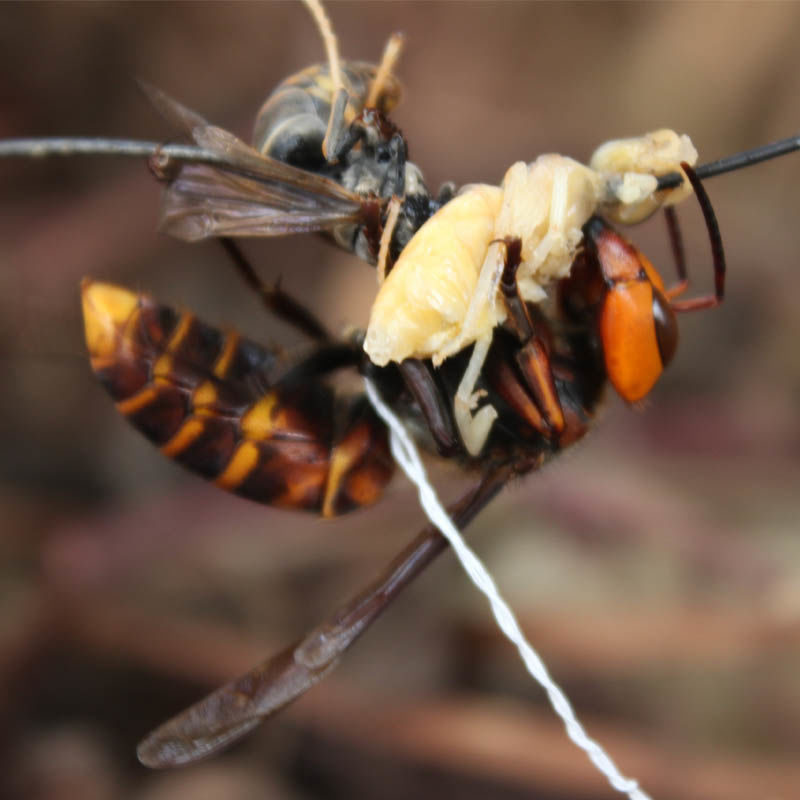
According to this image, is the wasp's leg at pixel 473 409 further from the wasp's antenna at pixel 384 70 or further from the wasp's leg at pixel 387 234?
the wasp's antenna at pixel 384 70

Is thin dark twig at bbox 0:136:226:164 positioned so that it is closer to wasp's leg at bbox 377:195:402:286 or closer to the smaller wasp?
the smaller wasp

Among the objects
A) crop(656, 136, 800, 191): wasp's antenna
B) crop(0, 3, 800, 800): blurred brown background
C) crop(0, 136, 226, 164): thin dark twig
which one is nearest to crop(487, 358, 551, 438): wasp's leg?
crop(656, 136, 800, 191): wasp's antenna

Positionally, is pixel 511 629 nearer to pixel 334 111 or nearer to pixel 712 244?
pixel 712 244

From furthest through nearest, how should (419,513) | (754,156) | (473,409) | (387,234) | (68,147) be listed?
(419,513) → (473,409) → (387,234) → (754,156) → (68,147)

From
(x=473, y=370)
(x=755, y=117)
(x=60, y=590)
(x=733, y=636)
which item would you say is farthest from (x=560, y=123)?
(x=473, y=370)

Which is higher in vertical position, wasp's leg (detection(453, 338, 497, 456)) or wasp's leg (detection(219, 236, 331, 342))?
wasp's leg (detection(219, 236, 331, 342))

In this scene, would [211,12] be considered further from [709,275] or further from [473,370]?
[473,370]

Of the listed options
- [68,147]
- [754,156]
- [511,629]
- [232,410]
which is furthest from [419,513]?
[68,147]

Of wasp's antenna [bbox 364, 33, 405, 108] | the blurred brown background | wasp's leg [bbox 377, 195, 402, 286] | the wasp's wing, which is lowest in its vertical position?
the blurred brown background
